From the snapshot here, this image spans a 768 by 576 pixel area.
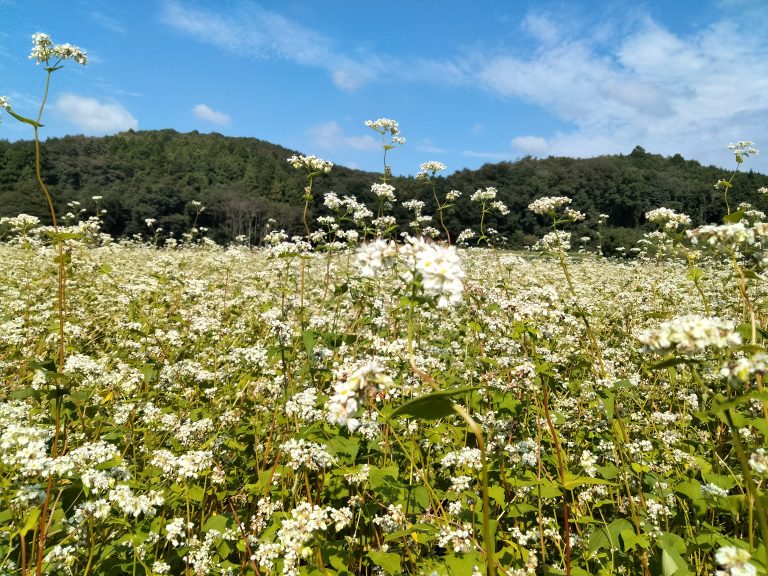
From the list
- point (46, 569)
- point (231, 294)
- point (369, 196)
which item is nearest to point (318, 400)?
point (46, 569)

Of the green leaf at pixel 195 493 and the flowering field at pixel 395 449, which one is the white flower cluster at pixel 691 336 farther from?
the green leaf at pixel 195 493

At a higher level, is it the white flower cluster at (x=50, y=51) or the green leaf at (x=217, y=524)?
the white flower cluster at (x=50, y=51)

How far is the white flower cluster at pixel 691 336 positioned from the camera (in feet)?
5.19

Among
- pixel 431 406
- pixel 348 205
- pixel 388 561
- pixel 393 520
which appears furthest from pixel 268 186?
pixel 431 406

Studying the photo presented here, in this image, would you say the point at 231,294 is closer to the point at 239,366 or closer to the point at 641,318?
the point at 239,366

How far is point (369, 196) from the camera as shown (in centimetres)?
3662

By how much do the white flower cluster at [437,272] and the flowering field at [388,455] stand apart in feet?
0.03

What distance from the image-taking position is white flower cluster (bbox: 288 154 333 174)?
5508 millimetres

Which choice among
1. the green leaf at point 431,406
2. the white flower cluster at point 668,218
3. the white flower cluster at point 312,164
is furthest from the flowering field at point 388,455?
the white flower cluster at point 668,218

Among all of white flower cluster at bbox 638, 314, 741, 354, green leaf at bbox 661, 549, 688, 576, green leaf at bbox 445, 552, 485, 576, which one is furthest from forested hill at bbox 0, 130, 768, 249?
white flower cluster at bbox 638, 314, 741, 354

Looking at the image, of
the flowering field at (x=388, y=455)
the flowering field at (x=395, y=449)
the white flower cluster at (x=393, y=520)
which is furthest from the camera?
the white flower cluster at (x=393, y=520)

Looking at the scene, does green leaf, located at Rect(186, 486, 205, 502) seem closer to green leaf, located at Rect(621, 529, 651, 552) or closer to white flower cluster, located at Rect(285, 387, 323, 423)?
white flower cluster, located at Rect(285, 387, 323, 423)

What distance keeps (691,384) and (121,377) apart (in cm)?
665

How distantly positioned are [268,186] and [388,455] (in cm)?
7378
